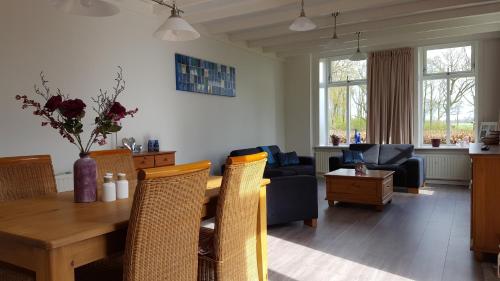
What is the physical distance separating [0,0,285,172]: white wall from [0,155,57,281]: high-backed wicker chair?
58.7 inches

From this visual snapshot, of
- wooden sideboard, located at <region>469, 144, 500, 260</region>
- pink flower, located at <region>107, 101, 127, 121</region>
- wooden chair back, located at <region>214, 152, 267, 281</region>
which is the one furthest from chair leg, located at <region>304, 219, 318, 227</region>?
pink flower, located at <region>107, 101, 127, 121</region>

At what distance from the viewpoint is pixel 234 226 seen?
2.08 meters

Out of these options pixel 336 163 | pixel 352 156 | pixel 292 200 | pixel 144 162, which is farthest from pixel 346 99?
pixel 144 162

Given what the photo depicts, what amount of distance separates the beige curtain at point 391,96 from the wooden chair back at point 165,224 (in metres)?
6.40

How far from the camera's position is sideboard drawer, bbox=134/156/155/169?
4.28m

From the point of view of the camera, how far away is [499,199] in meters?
3.04

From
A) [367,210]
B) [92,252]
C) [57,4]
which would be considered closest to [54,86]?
[57,4]

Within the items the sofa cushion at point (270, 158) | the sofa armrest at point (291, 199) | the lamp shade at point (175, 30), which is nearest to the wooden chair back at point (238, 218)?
the lamp shade at point (175, 30)

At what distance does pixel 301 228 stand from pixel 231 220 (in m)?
2.38

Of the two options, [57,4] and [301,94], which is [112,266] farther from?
[301,94]

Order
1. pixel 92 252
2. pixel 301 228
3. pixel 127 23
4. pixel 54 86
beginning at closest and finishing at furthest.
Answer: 1. pixel 92 252
2. pixel 54 86
3. pixel 301 228
4. pixel 127 23

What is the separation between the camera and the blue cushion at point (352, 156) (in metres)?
6.89

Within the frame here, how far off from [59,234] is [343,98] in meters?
7.54

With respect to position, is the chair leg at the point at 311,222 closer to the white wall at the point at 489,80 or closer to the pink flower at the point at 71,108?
the pink flower at the point at 71,108
